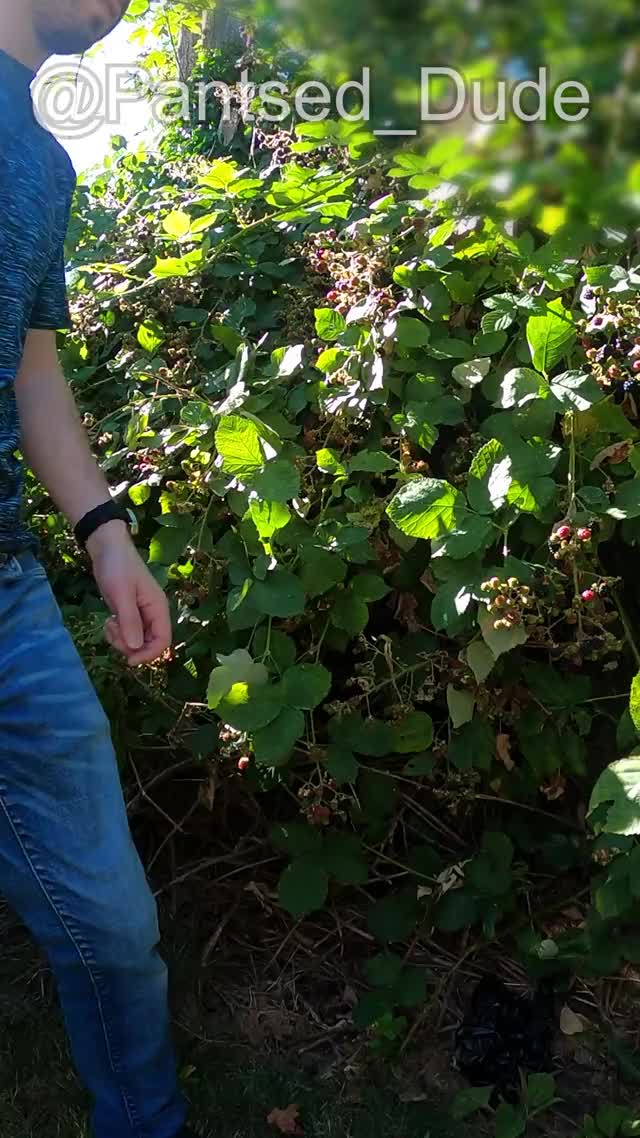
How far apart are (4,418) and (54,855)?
611 mm

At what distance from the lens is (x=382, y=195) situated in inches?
80.0

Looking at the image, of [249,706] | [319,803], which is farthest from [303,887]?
[249,706]

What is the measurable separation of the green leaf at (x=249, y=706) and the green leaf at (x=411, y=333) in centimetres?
64

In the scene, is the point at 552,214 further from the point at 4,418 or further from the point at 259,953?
the point at 259,953

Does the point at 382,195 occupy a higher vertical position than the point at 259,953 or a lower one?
higher

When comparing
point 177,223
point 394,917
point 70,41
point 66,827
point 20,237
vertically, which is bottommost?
point 394,917

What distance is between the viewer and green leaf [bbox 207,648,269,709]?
1581 mm

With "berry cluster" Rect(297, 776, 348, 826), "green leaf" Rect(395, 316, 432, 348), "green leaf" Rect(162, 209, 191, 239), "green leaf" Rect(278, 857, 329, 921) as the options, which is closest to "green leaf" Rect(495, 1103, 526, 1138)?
"green leaf" Rect(278, 857, 329, 921)

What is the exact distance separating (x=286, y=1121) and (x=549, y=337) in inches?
56.9

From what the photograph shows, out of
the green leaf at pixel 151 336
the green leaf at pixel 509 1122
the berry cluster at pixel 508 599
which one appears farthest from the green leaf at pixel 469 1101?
the green leaf at pixel 151 336

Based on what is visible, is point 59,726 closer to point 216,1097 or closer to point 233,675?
point 233,675

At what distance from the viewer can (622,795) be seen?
51.8 inches

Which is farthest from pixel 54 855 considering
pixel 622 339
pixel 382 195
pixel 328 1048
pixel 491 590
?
pixel 382 195

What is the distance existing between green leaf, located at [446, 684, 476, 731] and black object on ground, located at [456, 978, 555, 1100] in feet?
1.97
